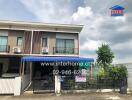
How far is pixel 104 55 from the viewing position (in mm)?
32719

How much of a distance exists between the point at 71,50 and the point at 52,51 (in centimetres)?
268

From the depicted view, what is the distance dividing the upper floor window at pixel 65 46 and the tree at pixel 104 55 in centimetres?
917

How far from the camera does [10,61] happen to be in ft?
82.9

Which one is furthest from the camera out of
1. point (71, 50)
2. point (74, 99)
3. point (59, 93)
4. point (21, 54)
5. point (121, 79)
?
point (71, 50)

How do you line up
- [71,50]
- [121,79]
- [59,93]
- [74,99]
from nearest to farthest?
[74,99] → [59,93] → [121,79] → [71,50]

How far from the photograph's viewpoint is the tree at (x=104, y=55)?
32659mm

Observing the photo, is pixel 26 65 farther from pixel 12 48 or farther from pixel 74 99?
pixel 74 99

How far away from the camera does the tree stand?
32.7m

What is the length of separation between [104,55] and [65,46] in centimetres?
1013

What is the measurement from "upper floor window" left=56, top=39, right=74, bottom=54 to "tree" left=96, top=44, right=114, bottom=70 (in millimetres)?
9173

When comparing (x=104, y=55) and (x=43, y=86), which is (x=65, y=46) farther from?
(x=104, y=55)

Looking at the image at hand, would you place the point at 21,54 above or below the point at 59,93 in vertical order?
above

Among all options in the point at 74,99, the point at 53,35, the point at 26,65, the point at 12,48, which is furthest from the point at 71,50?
the point at 74,99

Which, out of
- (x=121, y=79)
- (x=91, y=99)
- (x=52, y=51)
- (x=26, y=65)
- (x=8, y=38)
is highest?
(x=8, y=38)
